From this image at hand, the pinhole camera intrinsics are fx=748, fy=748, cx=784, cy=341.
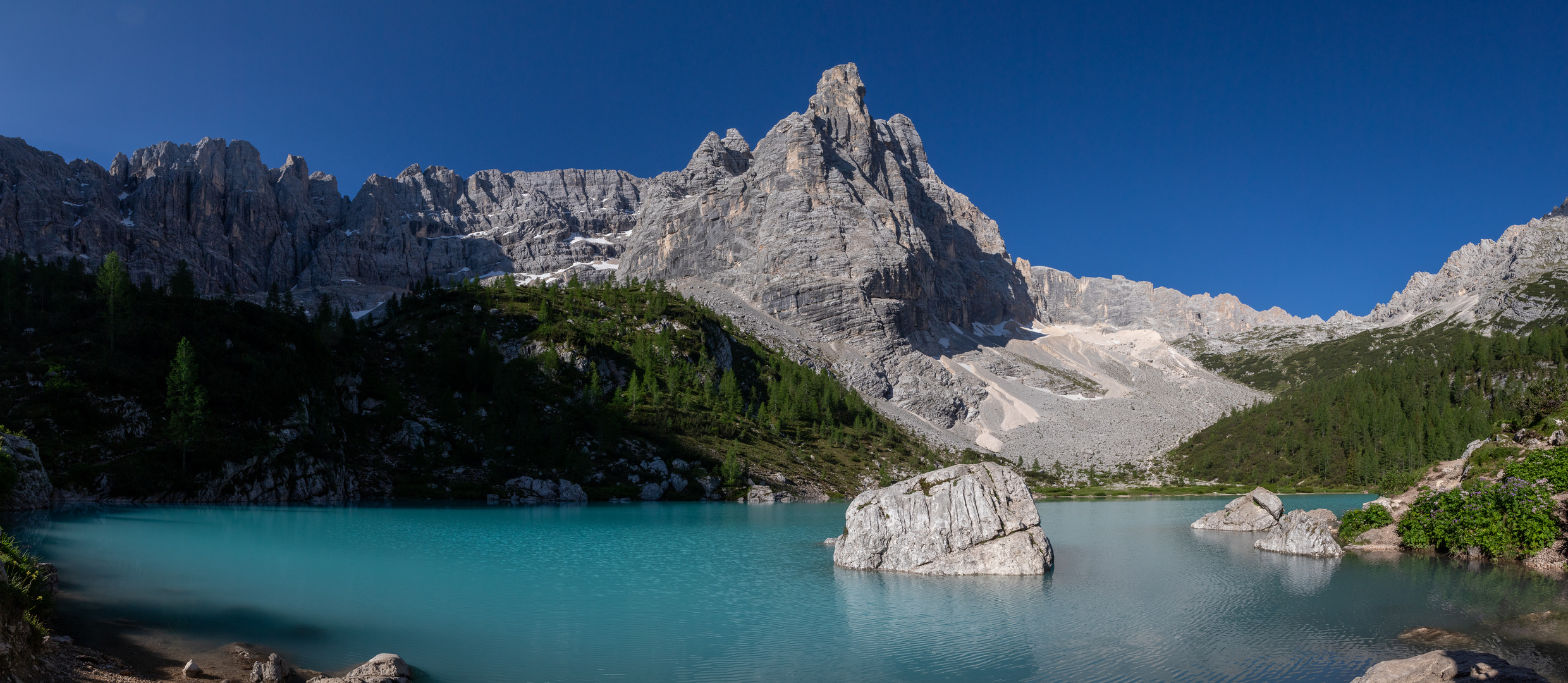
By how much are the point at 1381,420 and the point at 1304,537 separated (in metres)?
130

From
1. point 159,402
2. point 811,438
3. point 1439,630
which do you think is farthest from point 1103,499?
point 159,402

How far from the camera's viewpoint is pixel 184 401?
6831 centimetres

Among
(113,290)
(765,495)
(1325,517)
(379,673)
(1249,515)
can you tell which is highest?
(113,290)

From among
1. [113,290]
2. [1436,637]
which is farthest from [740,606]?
[113,290]

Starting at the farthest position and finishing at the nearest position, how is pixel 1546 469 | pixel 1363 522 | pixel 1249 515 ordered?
pixel 1249 515
pixel 1363 522
pixel 1546 469

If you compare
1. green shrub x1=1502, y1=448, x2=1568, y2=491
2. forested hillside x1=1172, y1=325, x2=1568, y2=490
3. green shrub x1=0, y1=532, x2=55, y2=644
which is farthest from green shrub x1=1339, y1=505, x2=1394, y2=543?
forested hillside x1=1172, y1=325, x2=1568, y2=490

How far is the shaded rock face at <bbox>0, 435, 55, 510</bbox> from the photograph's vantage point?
149 feet

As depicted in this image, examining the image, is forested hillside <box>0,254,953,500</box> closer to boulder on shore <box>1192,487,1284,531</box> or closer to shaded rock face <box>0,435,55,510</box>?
shaded rock face <box>0,435,55,510</box>

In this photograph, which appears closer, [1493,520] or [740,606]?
[740,606]

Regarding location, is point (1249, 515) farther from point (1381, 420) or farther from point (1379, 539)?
point (1381, 420)

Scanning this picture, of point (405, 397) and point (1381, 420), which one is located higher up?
point (405, 397)

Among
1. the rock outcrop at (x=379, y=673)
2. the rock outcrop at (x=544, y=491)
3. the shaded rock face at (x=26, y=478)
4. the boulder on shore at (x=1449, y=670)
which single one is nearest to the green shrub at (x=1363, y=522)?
the boulder on shore at (x=1449, y=670)

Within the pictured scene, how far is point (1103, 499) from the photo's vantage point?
118500 millimetres

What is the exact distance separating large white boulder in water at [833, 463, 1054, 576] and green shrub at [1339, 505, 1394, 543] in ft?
68.7
